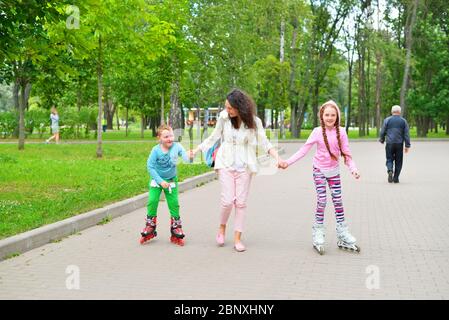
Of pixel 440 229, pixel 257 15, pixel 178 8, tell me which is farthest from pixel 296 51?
pixel 440 229

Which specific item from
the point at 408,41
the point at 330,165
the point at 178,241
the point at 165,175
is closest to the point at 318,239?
the point at 330,165

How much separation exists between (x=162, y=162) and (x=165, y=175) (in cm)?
16

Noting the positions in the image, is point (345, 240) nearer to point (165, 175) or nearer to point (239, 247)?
point (239, 247)

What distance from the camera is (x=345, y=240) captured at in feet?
22.8

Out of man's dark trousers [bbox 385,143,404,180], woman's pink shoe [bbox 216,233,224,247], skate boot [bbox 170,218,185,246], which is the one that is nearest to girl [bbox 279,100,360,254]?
woman's pink shoe [bbox 216,233,224,247]

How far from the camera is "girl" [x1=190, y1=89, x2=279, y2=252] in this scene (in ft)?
22.9

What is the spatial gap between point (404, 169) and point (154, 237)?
12.3 metres

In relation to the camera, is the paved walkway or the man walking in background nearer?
the paved walkway

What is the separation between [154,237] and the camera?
7.60 m

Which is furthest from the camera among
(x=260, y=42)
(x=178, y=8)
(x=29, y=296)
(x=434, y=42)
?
(x=434, y=42)

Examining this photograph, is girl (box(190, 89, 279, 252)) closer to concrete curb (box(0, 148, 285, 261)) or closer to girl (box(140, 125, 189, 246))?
girl (box(140, 125, 189, 246))

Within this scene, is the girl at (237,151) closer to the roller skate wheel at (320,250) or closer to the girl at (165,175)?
the girl at (165,175)

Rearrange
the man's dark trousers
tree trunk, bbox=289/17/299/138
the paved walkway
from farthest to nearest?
tree trunk, bbox=289/17/299/138 → the man's dark trousers → the paved walkway
